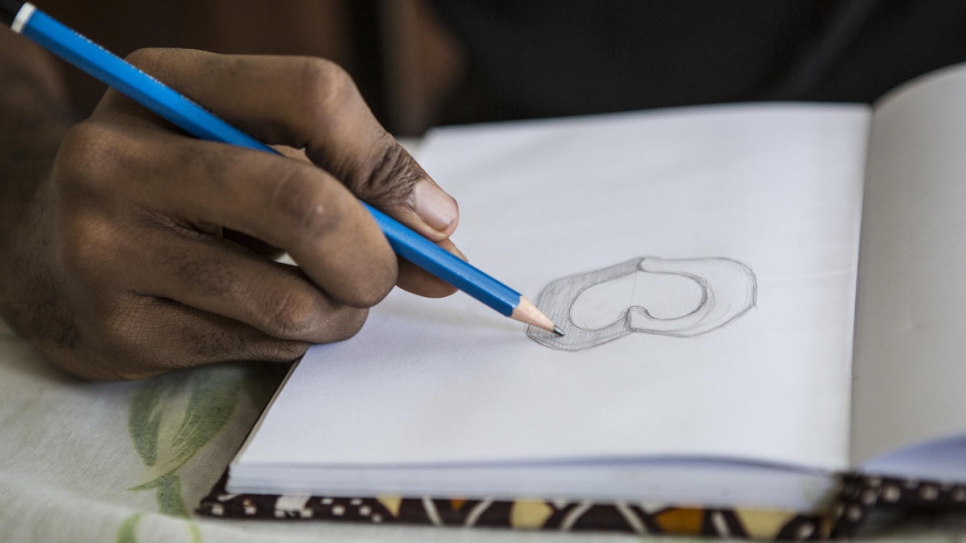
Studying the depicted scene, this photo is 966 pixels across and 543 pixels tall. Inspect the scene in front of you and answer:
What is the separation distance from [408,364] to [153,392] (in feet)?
0.48

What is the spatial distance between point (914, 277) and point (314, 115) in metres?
0.28

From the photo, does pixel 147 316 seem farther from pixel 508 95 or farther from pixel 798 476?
pixel 508 95

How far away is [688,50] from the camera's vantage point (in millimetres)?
829

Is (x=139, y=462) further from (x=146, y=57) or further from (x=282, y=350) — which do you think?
(x=146, y=57)

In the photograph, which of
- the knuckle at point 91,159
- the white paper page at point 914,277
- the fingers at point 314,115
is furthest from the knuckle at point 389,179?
the white paper page at point 914,277

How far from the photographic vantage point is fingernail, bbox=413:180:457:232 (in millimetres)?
392

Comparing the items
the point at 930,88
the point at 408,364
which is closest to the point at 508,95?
the point at 930,88

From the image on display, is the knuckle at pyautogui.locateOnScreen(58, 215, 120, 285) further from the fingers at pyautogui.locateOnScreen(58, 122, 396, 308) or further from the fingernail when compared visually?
the fingernail

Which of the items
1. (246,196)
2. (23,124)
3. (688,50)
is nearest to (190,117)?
(246,196)

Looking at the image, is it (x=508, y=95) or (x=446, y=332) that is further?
(x=508, y=95)

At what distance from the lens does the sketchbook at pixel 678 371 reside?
299mm

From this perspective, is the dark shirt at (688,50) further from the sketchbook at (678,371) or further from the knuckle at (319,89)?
the knuckle at (319,89)

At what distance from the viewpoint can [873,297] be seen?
14.9 inches

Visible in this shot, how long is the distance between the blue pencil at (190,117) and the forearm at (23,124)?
7.0 inches
